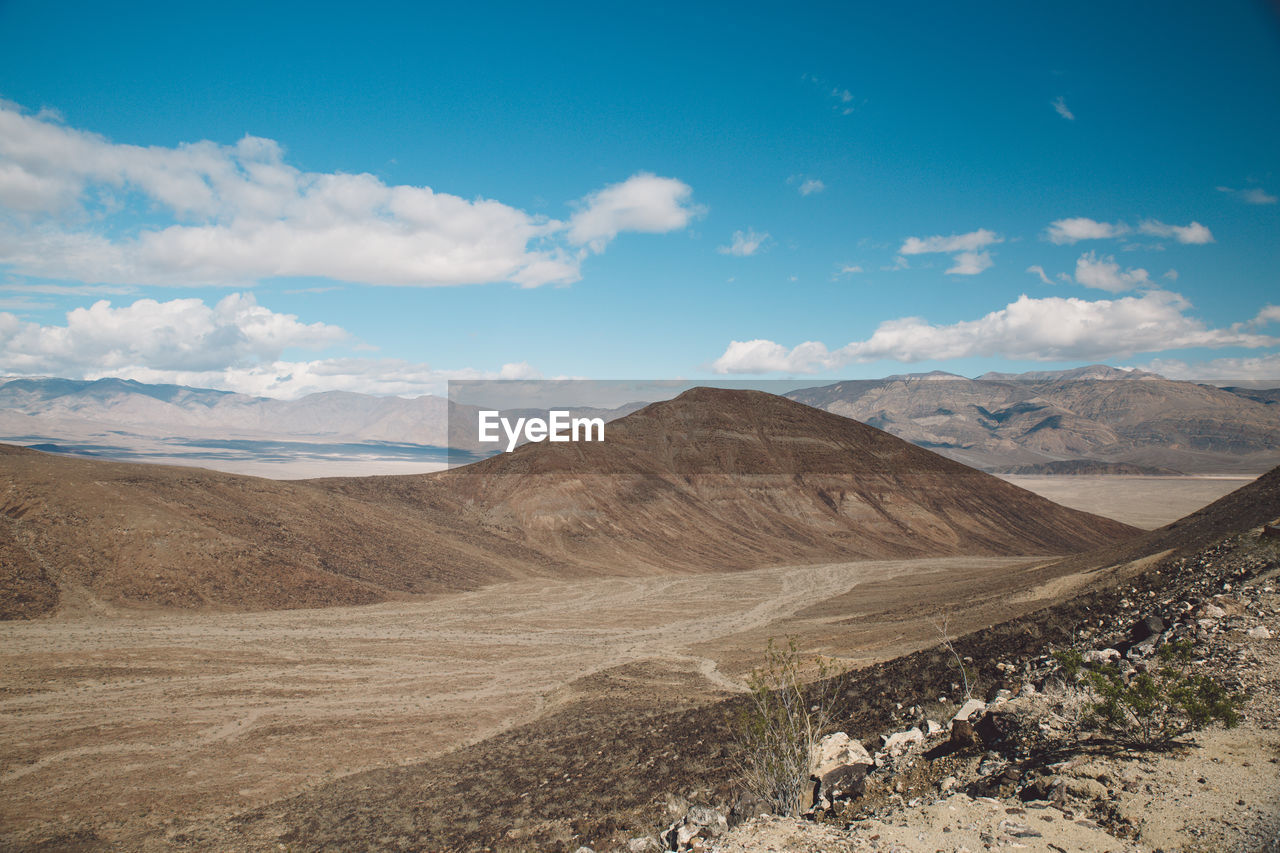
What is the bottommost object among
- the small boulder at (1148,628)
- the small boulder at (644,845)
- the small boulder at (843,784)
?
the small boulder at (644,845)

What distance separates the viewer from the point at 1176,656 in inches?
526

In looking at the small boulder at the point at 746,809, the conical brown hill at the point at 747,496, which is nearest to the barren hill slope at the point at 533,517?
the conical brown hill at the point at 747,496

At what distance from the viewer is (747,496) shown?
8131 cm

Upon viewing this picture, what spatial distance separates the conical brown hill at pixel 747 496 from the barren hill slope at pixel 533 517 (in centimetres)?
24

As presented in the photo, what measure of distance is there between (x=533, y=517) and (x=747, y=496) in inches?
1065

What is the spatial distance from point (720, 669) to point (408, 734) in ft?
39.7

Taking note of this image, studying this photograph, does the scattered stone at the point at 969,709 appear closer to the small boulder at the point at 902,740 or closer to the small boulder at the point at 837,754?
the small boulder at the point at 902,740

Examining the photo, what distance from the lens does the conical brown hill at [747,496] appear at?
67.6 metres

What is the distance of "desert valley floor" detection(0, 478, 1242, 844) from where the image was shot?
17.6 m

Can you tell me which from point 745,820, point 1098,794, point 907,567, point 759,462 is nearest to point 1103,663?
point 1098,794

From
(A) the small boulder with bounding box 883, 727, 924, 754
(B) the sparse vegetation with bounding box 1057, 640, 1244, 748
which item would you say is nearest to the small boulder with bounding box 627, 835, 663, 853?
(A) the small boulder with bounding box 883, 727, 924, 754

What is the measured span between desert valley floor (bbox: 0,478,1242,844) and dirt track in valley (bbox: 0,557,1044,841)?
88 mm

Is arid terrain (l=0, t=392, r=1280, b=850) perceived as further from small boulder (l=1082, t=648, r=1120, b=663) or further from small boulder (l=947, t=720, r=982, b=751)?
small boulder (l=947, t=720, r=982, b=751)

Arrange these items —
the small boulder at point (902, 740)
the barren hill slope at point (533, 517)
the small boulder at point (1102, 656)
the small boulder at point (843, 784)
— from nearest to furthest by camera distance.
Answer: the small boulder at point (843, 784) → the small boulder at point (902, 740) → the small boulder at point (1102, 656) → the barren hill slope at point (533, 517)
